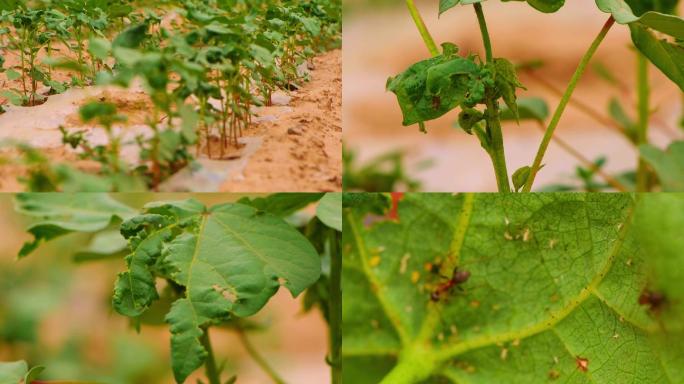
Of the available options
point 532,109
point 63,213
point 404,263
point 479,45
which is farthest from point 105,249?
point 479,45

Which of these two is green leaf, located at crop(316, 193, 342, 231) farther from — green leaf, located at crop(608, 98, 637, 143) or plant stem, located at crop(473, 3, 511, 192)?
green leaf, located at crop(608, 98, 637, 143)

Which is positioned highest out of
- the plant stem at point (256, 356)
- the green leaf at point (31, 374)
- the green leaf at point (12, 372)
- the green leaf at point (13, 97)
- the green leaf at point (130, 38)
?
the green leaf at point (130, 38)

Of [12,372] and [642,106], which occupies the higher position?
[642,106]

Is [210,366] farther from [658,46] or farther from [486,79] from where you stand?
[658,46]

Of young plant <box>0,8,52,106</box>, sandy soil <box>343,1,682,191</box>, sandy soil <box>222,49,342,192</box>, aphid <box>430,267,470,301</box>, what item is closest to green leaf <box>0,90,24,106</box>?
young plant <box>0,8,52,106</box>

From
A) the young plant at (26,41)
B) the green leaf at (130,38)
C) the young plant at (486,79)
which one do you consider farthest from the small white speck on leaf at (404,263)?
the young plant at (26,41)

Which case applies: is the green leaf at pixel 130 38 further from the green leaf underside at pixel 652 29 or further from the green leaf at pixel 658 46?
the green leaf at pixel 658 46

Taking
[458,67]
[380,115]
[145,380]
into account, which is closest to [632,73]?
[380,115]
